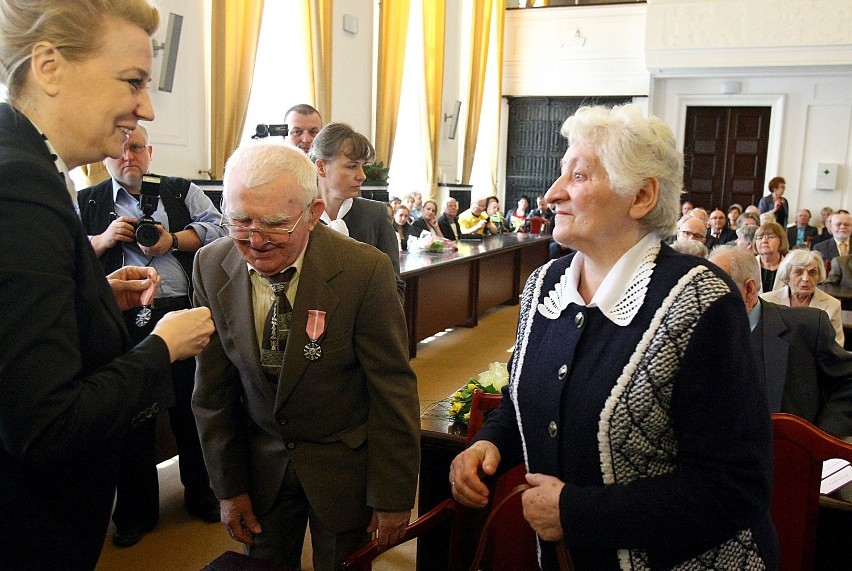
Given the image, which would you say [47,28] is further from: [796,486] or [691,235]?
[691,235]

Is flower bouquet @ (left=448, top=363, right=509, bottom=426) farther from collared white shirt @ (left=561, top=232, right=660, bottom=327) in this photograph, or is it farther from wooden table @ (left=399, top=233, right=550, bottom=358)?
wooden table @ (left=399, top=233, right=550, bottom=358)

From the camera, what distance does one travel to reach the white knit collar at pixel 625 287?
4.53 feet

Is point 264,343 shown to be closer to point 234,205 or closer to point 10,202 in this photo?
point 234,205

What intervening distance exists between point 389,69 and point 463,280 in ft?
13.1

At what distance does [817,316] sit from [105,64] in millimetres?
2678

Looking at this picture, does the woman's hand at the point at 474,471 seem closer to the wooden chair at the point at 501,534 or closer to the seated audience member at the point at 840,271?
the wooden chair at the point at 501,534

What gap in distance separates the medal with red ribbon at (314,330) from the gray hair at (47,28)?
800 mm

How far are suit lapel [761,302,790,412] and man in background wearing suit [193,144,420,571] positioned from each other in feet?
5.43

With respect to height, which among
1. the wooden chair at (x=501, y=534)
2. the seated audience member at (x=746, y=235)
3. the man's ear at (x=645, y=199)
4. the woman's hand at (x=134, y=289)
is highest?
the man's ear at (x=645, y=199)

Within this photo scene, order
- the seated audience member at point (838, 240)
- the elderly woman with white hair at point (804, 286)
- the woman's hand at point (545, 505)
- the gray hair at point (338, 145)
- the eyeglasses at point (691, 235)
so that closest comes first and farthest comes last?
the woman's hand at point (545, 505)
the gray hair at point (338, 145)
the elderly woman with white hair at point (804, 286)
the eyeglasses at point (691, 235)
the seated audience member at point (838, 240)

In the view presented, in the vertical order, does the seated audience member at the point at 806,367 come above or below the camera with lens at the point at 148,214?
below

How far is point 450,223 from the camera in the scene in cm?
1016

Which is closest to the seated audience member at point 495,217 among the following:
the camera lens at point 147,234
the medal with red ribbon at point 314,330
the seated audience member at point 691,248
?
the seated audience member at point 691,248

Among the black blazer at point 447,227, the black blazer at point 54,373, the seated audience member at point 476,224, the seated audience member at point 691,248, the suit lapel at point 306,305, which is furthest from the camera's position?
the seated audience member at point 476,224
